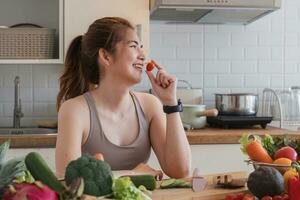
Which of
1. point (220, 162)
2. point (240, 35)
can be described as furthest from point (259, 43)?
point (220, 162)

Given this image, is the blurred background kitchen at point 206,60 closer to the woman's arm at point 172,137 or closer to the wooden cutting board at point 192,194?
the woman's arm at point 172,137

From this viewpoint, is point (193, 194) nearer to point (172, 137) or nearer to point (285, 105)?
point (172, 137)

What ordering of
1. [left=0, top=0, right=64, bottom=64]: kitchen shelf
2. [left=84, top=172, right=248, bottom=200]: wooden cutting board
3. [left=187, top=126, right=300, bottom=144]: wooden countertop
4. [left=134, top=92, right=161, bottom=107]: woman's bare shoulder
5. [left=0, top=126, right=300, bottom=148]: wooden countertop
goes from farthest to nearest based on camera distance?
[left=0, top=0, right=64, bottom=64]: kitchen shelf → [left=187, top=126, right=300, bottom=144]: wooden countertop → [left=0, top=126, right=300, bottom=148]: wooden countertop → [left=134, top=92, right=161, bottom=107]: woman's bare shoulder → [left=84, top=172, right=248, bottom=200]: wooden cutting board

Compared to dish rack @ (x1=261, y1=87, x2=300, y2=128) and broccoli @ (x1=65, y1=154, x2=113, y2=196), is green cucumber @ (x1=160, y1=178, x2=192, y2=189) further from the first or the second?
dish rack @ (x1=261, y1=87, x2=300, y2=128)

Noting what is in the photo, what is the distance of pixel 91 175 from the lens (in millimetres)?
921

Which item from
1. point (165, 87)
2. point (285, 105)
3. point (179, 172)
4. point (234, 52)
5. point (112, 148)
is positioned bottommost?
point (179, 172)

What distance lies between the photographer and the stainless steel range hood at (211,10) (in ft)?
9.51

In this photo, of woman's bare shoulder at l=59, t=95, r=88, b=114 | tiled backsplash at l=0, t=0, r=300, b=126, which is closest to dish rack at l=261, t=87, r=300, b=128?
tiled backsplash at l=0, t=0, r=300, b=126

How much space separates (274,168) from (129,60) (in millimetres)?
805

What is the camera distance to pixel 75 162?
3.06 feet

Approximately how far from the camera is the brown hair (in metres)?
1.96

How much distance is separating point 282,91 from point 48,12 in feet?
5.41

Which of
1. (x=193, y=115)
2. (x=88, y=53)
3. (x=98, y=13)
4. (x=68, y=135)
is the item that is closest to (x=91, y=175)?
(x=68, y=135)

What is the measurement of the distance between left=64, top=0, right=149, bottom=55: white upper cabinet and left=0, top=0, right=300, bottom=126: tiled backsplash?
38 cm
